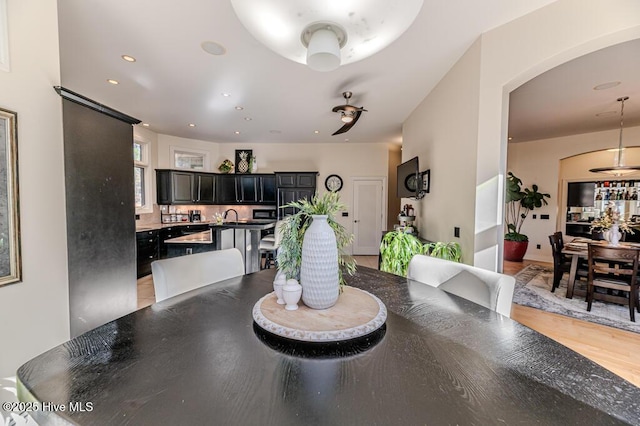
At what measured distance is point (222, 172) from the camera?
6629mm

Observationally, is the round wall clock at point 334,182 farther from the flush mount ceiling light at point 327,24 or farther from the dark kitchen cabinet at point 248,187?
the flush mount ceiling light at point 327,24

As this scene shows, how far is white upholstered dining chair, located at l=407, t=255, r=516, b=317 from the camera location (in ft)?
4.21

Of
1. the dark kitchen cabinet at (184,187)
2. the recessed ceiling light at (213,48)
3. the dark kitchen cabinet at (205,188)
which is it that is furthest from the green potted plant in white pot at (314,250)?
the dark kitchen cabinet at (205,188)

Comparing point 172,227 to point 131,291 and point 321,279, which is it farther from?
point 321,279

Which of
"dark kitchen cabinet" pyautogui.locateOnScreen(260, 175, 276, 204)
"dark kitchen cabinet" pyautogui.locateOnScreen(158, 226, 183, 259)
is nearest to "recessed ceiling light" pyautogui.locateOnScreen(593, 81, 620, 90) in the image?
"dark kitchen cabinet" pyautogui.locateOnScreen(260, 175, 276, 204)

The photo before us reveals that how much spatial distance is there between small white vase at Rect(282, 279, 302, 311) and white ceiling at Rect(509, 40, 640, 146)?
12.1 feet

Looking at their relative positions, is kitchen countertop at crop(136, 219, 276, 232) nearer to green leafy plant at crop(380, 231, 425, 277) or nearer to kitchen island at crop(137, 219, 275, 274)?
kitchen island at crop(137, 219, 275, 274)

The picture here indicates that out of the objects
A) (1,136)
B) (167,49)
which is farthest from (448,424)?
(167,49)

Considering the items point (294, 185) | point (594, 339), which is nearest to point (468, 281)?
point (594, 339)

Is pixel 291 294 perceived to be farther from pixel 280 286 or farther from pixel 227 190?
pixel 227 190

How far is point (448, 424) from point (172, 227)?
601 cm

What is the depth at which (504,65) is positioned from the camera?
2.23m

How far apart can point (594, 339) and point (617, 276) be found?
1.51 m

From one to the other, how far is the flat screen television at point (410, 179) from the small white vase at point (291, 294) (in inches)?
117
